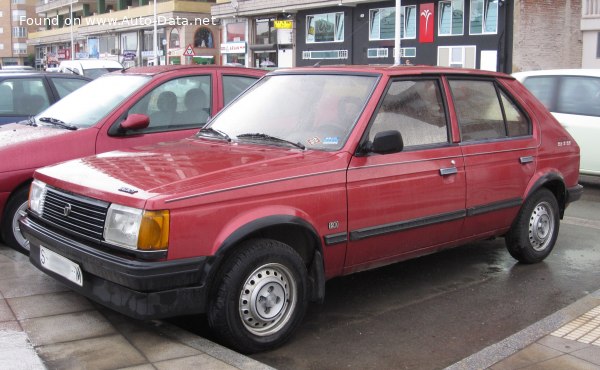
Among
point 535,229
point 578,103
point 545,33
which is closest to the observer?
point 535,229

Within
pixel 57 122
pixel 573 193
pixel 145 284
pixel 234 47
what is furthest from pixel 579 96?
pixel 234 47

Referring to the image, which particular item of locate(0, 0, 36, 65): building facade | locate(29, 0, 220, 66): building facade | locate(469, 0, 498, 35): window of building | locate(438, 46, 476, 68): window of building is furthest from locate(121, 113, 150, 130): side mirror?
locate(0, 0, 36, 65): building facade

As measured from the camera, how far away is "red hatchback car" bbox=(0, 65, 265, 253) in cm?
584

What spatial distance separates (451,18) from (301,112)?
2622 cm

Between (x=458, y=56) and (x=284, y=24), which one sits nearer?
(x=458, y=56)

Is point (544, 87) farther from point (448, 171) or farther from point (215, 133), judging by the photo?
point (215, 133)

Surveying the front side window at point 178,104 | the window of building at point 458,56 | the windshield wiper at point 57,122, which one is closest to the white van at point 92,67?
the window of building at point 458,56

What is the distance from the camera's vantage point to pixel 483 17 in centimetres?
2794

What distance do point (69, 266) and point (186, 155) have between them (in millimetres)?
1074

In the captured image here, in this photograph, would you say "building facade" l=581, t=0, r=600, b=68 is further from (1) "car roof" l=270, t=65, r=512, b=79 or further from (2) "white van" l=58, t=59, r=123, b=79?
(1) "car roof" l=270, t=65, r=512, b=79

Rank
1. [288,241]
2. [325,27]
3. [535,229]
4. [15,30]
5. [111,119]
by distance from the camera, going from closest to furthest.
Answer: [288,241] → [535,229] → [111,119] → [325,27] → [15,30]

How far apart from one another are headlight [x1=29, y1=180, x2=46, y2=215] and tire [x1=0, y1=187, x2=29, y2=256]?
1.26m

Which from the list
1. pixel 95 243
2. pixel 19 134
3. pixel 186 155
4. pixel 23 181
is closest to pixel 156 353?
pixel 95 243

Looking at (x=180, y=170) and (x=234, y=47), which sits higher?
(x=234, y=47)
